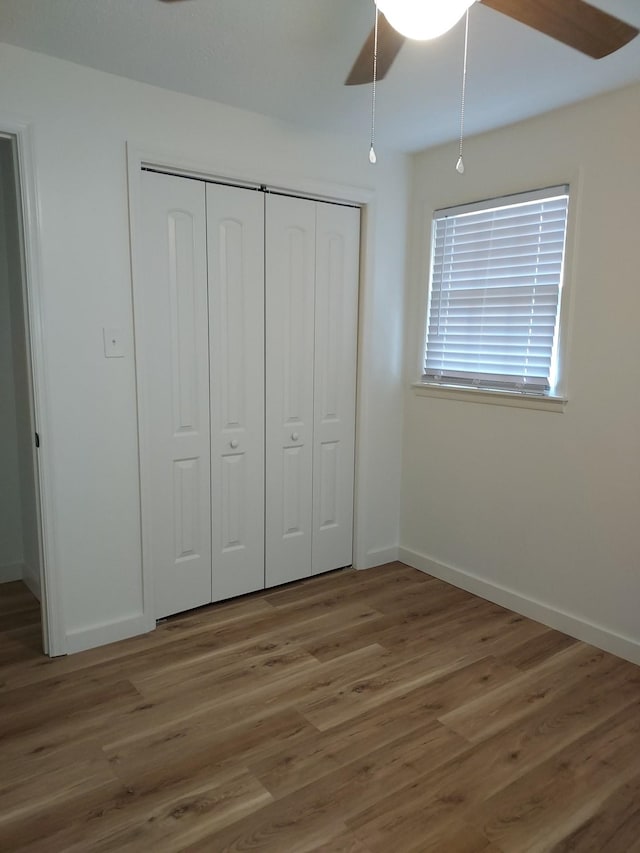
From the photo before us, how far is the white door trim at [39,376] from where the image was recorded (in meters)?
2.29

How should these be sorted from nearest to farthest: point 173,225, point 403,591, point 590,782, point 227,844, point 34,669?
point 227,844 → point 590,782 → point 34,669 → point 173,225 → point 403,591

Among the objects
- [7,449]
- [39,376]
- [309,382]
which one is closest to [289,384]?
[309,382]

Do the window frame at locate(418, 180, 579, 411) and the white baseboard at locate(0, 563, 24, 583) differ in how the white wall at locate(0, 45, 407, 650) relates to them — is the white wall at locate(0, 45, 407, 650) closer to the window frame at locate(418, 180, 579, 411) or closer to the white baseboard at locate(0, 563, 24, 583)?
the window frame at locate(418, 180, 579, 411)

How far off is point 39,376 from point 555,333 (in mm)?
2310

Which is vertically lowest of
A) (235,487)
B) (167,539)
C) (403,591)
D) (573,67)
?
(403,591)

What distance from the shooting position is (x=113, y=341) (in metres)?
2.58

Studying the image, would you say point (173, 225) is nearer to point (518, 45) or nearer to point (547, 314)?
point (518, 45)

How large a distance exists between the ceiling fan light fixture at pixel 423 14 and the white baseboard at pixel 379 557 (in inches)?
112

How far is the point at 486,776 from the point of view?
1.96 m

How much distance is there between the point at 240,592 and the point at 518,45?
2.73m

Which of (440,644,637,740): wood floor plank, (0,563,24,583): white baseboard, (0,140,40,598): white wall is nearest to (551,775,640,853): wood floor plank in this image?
(440,644,637,740): wood floor plank

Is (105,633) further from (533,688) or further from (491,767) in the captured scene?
(533,688)

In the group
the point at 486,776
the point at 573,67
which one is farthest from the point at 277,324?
the point at 486,776

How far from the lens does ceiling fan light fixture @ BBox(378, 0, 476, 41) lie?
1311 mm
